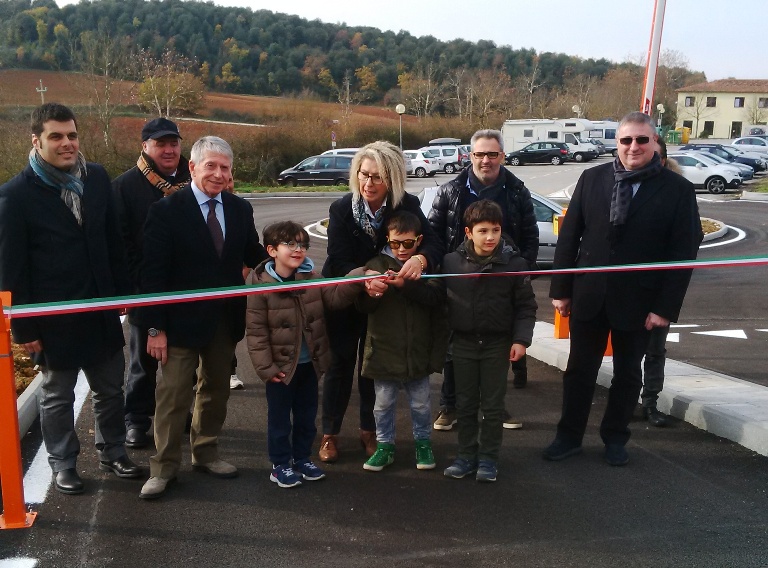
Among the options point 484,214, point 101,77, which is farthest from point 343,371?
point 101,77

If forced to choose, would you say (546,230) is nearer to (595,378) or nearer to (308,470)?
(595,378)

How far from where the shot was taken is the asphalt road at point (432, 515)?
382cm

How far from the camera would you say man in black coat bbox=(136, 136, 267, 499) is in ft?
14.8

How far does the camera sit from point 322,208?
28.0 meters

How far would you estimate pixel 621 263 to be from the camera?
16.0 ft

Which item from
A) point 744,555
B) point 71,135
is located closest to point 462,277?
point 744,555

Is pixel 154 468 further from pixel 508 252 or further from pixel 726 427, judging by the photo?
pixel 726 427

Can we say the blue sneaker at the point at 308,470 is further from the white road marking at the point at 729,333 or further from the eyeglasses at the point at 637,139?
the white road marking at the point at 729,333

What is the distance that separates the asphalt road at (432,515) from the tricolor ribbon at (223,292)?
3.83ft

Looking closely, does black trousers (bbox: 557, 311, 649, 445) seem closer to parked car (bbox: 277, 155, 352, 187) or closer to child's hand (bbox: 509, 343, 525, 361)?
child's hand (bbox: 509, 343, 525, 361)

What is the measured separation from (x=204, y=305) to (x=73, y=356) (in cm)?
82

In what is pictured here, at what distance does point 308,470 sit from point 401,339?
101 centimetres

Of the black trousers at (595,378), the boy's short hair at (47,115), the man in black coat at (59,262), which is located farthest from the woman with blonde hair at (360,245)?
the boy's short hair at (47,115)

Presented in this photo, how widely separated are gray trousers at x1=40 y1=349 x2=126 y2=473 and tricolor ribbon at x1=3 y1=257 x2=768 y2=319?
476mm
